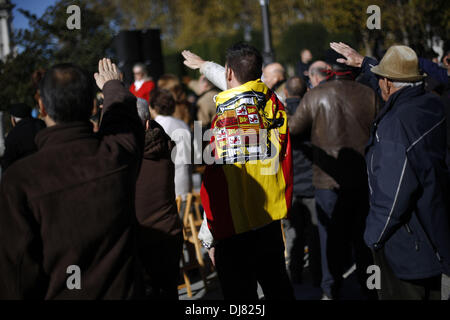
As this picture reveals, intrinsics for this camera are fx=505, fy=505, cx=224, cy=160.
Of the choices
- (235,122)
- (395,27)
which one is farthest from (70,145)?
(395,27)

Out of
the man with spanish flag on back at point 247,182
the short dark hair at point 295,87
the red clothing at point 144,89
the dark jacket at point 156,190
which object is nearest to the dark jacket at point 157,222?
the dark jacket at point 156,190

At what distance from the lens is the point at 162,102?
523 centimetres

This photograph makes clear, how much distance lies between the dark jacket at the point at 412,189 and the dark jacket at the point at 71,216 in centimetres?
148

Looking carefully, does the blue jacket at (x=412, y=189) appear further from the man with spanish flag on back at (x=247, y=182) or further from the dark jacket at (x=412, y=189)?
the man with spanish flag on back at (x=247, y=182)

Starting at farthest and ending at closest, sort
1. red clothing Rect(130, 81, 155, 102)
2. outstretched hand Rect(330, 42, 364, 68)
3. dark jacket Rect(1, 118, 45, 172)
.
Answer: red clothing Rect(130, 81, 155, 102) < dark jacket Rect(1, 118, 45, 172) < outstretched hand Rect(330, 42, 364, 68)

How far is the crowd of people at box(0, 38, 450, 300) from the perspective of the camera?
6.92 feet

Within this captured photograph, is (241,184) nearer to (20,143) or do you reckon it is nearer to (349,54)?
(349,54)

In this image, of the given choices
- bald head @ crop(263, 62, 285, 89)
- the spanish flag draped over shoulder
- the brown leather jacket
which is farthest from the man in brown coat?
bald head @ crop(263, 62, 285, 89)

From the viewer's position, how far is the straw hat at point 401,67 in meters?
3.08

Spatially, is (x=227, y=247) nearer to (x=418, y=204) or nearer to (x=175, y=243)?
(x=175, y=243)

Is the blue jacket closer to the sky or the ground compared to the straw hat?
closer to the ground

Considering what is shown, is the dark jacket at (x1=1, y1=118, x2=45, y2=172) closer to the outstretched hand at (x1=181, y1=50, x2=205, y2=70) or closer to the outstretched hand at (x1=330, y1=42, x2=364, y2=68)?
the outstretched hand at (x1=181, y1=50, x2=205, y2=70)

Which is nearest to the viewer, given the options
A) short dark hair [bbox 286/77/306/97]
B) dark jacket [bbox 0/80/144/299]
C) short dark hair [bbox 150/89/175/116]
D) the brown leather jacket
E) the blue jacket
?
dark jacket [bbox 0/80/144/299]

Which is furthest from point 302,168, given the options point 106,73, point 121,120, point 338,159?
point 121,120
